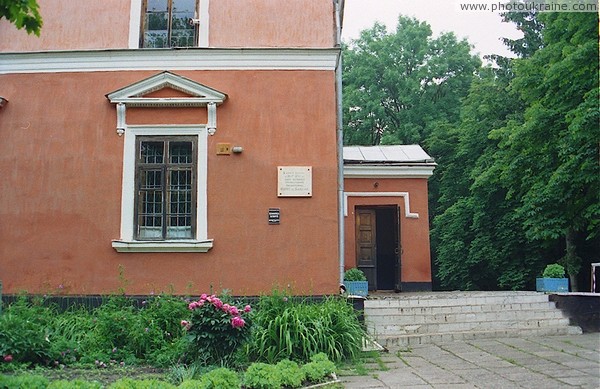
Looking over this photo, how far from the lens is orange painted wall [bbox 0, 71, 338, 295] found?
28.4ft

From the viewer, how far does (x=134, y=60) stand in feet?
29.8

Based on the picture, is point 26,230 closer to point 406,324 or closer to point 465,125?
point 406,324

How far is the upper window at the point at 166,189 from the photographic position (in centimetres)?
881

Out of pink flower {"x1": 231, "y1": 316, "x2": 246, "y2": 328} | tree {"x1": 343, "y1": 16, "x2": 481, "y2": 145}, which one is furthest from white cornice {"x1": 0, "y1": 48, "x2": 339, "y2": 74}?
tree {"x1": 343, "y1": 16, "x2": 481, "y2": 145}

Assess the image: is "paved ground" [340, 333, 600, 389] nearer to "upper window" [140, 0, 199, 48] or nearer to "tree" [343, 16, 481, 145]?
"upper window" [140, 0, 199, 48]

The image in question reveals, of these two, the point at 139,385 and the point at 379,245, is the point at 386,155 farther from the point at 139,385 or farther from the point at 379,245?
the point at 139,385

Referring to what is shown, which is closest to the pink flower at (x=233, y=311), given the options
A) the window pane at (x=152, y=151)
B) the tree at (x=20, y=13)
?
the tree at (x=20, y=13)

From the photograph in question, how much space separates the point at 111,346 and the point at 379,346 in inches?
138

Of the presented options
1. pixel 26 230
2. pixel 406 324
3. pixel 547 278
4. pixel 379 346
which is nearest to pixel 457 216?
pixel 547 278

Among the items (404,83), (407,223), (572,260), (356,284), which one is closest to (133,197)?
(356,284)

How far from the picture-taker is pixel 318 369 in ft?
19.3

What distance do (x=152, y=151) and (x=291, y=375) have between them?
4808mm

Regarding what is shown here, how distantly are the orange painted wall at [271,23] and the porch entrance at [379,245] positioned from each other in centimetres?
606

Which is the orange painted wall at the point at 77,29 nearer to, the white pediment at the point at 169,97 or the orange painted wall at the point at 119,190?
the orange painted wall at the point at 119,190
